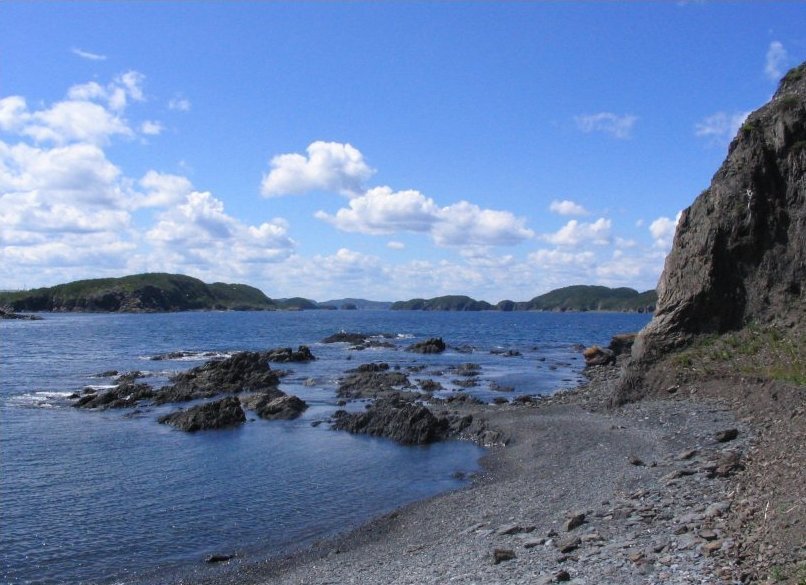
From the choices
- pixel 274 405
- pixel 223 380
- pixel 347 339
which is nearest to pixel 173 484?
pixel 274 405

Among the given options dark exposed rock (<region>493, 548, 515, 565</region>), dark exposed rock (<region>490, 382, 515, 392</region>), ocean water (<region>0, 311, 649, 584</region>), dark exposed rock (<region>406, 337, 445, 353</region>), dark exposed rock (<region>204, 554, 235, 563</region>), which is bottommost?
dark exposed rock (<region>204, 554, 235, 563</region>)

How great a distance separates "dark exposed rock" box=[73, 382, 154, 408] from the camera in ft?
164

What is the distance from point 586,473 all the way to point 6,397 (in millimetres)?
48994

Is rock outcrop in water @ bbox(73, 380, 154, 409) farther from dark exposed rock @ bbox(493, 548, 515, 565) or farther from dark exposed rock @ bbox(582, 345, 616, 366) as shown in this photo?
dark exposed rock @ bbox(582, 345, 616, 366)

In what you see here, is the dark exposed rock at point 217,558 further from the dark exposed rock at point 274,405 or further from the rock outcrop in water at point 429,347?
the rock outcrop in water at point 429,347

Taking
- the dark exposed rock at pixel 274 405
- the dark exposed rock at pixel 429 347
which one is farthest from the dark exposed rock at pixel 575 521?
the dark exposed rock at pixel 429 347

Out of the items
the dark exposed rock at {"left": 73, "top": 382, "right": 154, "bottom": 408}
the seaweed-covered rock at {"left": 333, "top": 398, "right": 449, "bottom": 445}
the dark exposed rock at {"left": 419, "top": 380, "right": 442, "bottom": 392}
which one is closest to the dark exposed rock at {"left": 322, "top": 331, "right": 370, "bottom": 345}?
the dark exposed rock at {"left": 419, "top": 380, "right": 442, "bottom": 392}

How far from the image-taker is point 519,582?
45.9 feet

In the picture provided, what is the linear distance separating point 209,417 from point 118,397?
552 inches

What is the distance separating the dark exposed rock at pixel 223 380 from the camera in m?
54.0

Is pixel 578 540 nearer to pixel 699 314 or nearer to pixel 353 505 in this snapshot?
pixel 353 505

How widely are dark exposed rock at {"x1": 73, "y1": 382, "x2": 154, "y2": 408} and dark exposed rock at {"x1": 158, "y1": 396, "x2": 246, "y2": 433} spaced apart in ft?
26.0

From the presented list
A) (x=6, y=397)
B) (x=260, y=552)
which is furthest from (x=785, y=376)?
(x=6, y=397)

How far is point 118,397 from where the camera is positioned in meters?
51.8
